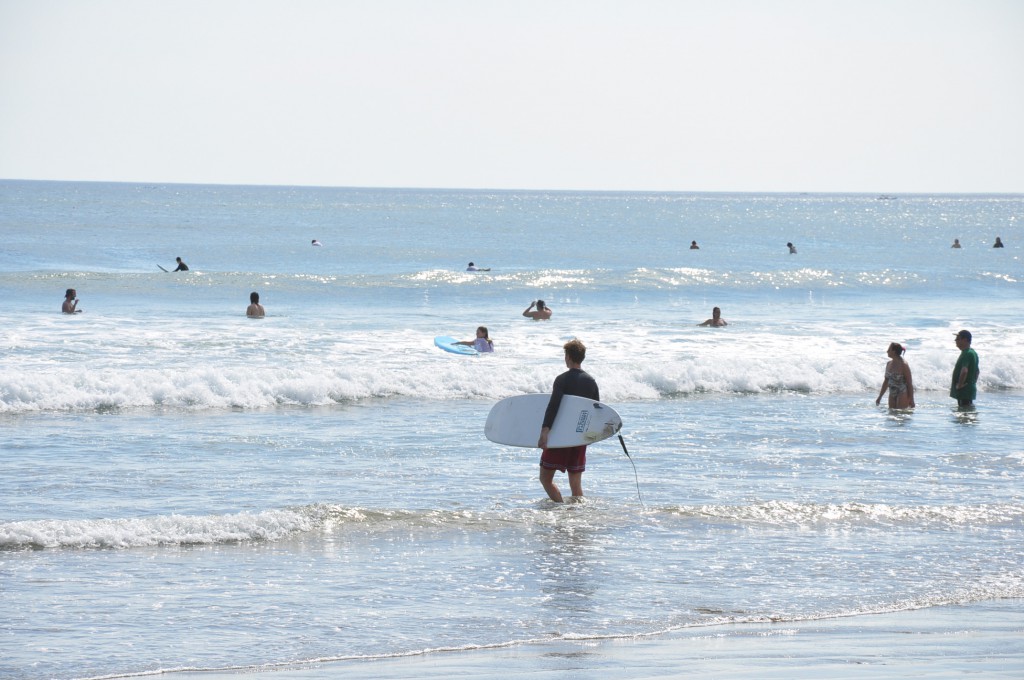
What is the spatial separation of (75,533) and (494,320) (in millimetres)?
22468

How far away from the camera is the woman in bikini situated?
55.2ft

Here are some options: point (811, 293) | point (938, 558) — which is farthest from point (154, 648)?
point (811, 293)

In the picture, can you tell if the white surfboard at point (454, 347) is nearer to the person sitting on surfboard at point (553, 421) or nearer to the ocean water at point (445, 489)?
the ocean water at point (445, 489)

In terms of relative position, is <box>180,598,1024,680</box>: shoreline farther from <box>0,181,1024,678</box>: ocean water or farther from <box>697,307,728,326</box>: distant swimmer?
<box>697,307,728,326</box>: distant swimmer

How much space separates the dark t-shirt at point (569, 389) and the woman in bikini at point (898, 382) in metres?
8.13

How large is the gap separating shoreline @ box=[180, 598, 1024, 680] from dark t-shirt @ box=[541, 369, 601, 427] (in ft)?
10.9

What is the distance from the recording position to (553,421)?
10266mm

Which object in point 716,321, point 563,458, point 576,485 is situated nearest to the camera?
point 563,458

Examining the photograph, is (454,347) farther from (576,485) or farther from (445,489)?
(576,485)

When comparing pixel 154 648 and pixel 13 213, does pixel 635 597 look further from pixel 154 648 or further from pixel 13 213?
pixel 13 213

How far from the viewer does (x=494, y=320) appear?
102 feet

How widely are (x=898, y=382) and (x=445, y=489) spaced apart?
8.61 metres

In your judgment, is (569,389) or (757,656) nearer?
(757,656)

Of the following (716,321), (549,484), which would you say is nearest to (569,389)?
(549,484)
